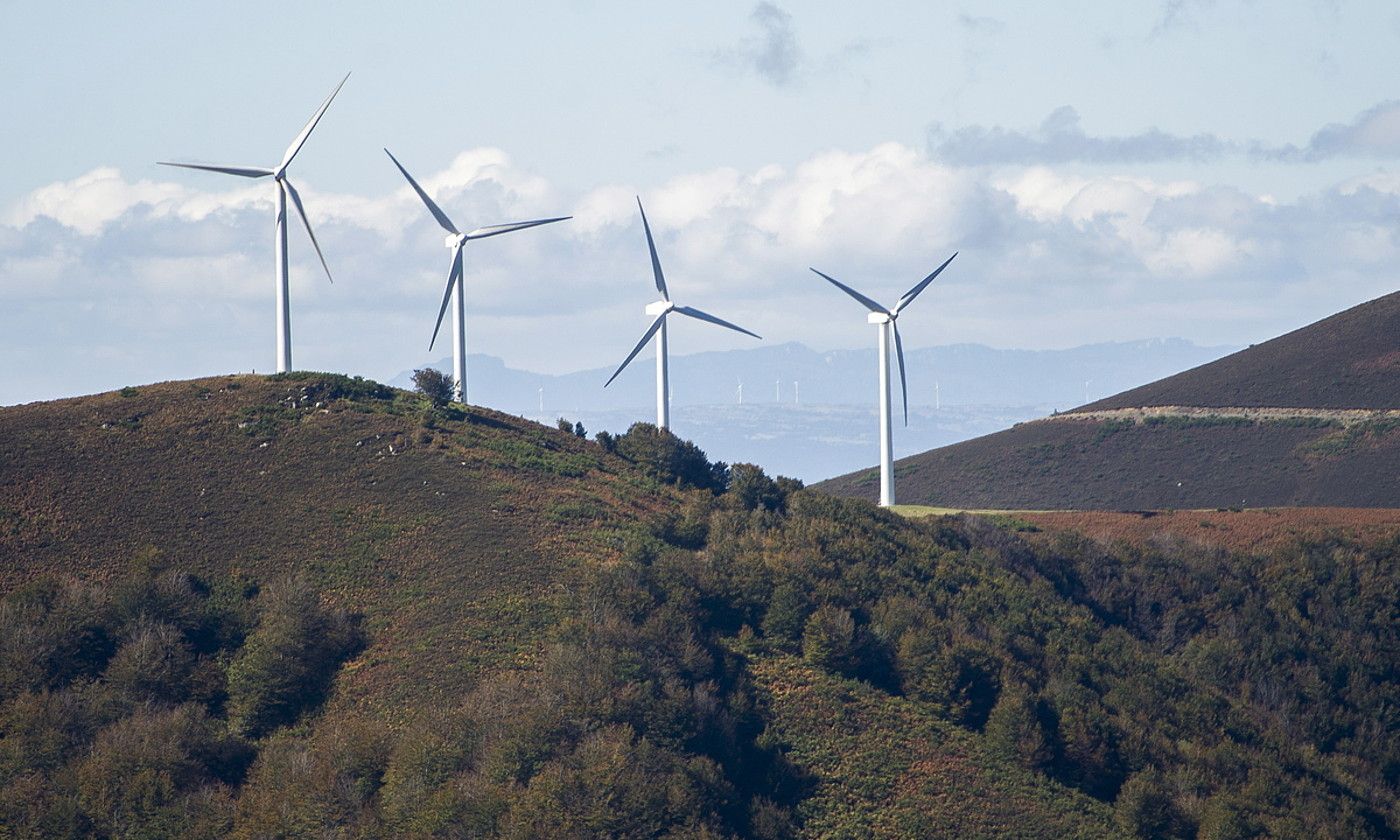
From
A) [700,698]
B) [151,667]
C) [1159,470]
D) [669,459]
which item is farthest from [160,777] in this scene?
[1159,470]

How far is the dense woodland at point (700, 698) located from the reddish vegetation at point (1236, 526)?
8.08m

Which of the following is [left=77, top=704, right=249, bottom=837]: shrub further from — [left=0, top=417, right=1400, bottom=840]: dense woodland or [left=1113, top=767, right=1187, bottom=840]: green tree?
[left=1113, top=767, right=1187, bottom=840]: green tree

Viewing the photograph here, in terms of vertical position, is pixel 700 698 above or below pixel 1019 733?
above

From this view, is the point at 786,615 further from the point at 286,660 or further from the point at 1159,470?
the point at 1159,470

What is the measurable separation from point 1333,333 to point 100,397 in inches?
4677

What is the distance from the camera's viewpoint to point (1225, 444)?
430ft

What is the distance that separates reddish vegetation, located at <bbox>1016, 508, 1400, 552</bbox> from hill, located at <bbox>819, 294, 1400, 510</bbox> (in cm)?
1933

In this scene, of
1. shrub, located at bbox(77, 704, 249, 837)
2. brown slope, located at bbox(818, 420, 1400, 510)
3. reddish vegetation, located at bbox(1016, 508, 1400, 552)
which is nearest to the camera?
shrub, located at bbox(77, 704, 249, 837)

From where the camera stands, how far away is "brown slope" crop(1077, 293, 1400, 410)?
A: 13638cm

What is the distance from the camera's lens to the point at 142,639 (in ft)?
187

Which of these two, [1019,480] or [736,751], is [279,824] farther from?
[1019,480]

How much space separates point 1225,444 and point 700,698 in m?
88.1

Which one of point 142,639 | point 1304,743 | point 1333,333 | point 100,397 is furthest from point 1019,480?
point 142,639

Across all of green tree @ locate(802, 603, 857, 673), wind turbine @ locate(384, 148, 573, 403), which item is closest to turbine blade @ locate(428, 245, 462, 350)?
wind turbine @ locate(384, 148, 573, 403)
